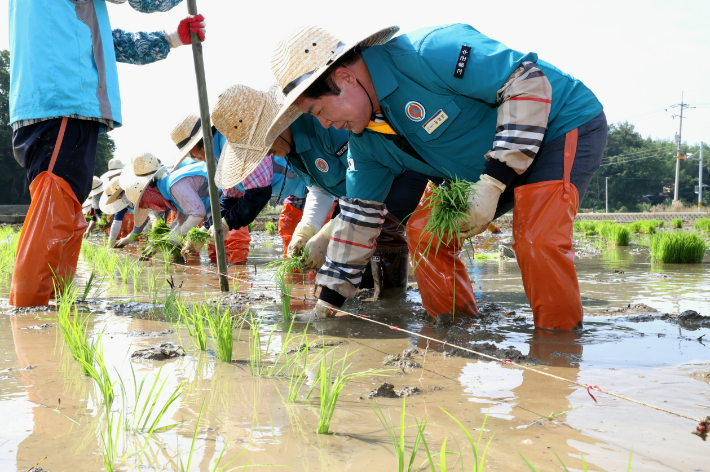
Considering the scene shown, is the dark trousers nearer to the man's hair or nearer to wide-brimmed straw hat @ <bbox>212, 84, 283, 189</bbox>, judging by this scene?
wide-brimmed straw hat @ <bbox>212, 84, 283, 189</bbox>

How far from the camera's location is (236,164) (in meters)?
3.69

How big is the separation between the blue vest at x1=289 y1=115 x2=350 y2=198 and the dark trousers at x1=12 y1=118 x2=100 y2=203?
4.00ft

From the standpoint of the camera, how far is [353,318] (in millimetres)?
3049

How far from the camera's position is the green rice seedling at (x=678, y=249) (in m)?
5.88

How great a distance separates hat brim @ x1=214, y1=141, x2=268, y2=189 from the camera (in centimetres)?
362

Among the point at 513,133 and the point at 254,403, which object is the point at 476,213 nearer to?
the point at 513,133

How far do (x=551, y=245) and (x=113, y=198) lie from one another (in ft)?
27.1

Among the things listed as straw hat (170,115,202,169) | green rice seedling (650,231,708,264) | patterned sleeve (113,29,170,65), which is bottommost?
green rice seedling (650,231,708,264)

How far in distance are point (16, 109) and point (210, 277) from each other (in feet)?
7.92

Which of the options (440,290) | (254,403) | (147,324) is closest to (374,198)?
(440,290)

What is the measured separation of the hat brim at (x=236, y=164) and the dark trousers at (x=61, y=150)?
81 centimetres

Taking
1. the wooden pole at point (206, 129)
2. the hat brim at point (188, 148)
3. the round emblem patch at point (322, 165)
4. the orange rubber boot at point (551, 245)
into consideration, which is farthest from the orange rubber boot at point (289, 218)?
the orange rubber boot at point (551, 245)

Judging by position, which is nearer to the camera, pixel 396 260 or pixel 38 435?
pixel 38 435

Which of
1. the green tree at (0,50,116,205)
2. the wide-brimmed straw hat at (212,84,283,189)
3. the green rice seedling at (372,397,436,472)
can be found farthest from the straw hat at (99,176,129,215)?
the green tree at (0,50,116,205)
